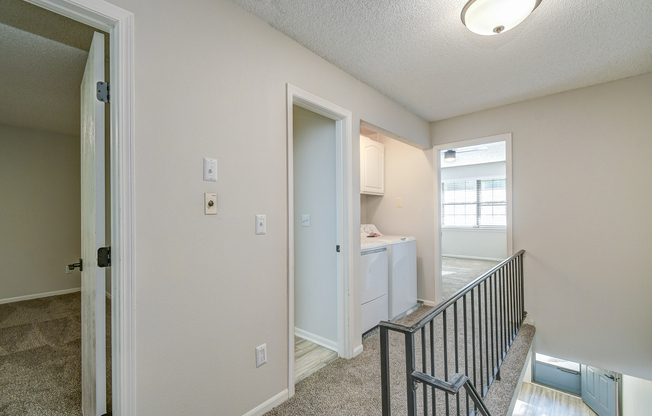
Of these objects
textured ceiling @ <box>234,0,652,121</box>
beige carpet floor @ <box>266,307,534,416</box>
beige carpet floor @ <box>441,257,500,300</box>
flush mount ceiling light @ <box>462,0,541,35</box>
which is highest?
textured ceiling @ <box>234,0,652,121</box>

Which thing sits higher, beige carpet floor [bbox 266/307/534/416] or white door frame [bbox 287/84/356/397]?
white door frame [bbox 287/84/356/397]

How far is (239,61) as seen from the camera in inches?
63.3

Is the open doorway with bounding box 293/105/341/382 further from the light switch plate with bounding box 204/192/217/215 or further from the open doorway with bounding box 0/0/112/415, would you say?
the open doorway with bounding box 0/0/112/415

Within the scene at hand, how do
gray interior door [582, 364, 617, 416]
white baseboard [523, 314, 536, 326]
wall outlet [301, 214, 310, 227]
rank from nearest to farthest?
wall outlet [301, 214, 310, 227], white baseboard [523, 314, 536, 326], gray interior door [582, 364, 617, 416]

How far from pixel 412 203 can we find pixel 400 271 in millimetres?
957

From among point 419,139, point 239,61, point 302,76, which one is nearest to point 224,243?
point 239,61

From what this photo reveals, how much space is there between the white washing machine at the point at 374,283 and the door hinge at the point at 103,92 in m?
2.09

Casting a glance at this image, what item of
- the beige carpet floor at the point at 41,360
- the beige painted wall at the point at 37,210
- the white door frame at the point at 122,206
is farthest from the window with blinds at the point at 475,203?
the beige painted wall at the point at 37,210

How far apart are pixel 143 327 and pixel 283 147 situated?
1208 millimetres

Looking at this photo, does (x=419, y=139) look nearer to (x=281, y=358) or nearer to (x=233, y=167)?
(x=233, y=167)

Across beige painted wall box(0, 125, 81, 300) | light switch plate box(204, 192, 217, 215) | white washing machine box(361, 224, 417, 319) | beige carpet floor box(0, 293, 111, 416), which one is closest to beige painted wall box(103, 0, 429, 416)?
light switch plate box(204, 192, 217, 215)

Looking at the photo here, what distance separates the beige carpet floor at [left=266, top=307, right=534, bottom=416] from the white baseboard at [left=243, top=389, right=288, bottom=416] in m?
0.03

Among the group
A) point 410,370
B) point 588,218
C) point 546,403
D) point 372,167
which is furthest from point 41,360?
point 546,403

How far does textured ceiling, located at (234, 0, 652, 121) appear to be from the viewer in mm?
1622
